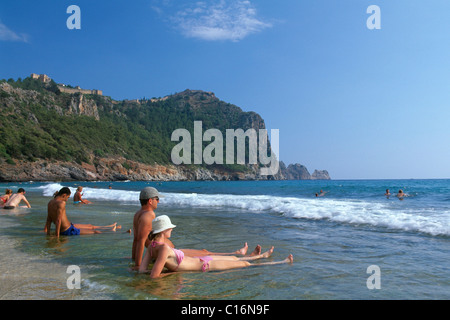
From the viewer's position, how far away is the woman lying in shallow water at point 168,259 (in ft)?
15.4

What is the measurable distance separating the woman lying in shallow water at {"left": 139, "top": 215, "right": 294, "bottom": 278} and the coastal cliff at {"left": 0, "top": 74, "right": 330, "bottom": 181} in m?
78.0

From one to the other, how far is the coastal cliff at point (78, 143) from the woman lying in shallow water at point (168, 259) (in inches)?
3072

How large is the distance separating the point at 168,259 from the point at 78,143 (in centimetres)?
9972

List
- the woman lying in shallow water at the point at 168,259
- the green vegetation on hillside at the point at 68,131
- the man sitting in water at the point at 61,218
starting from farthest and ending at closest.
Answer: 1. the green vegetation on hillside at the point at 68,131
2. the man sitting in water at the point at 61,218
3. the woman lying in shallow water at the point at 168,259

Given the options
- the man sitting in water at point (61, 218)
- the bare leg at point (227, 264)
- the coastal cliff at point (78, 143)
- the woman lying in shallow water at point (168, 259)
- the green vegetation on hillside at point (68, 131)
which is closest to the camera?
the woman lying in shallow water at point (168, 259)

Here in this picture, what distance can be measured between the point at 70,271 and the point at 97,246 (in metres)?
2.23

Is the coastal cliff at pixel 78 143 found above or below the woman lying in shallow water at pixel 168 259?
above

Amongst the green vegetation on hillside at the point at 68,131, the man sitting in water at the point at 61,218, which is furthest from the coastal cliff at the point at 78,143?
the man sitting in water at the point at 61,218

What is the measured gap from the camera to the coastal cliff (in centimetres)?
7406

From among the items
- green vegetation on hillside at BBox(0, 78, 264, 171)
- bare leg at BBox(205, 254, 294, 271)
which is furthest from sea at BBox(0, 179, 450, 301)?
green vegetation on hillside at BBox(0, 78, 264, 171)

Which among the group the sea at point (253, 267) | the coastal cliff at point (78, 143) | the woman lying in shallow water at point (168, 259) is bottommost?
the sea at point (253, 267)

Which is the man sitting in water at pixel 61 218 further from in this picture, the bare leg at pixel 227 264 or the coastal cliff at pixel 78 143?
the coastal cliff at pixel 78 143

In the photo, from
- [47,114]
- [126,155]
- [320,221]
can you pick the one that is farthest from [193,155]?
[320,221]

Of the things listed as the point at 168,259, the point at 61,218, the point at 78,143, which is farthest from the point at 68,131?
the point at 168,259
